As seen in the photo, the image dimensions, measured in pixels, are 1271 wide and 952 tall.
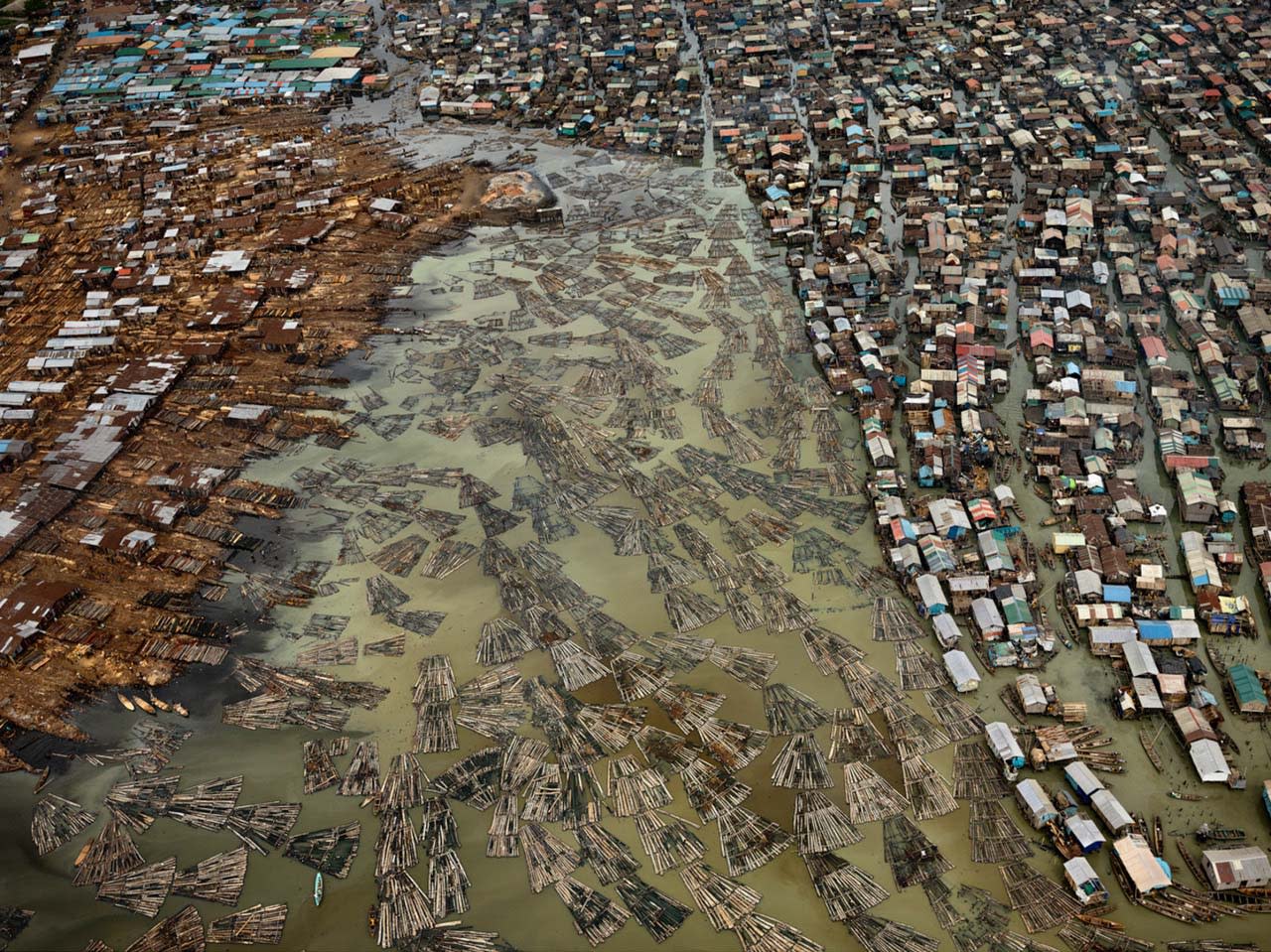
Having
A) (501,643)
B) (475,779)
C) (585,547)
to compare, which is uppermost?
(501,643)

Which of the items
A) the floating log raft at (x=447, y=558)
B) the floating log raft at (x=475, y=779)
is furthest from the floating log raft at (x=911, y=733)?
the floating log raft at (x=447, y=558)

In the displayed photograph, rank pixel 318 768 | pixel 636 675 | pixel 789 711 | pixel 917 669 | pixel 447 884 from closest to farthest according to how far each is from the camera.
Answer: pixel 447 884 < pixel 318 768 < pixel 789 711 < pixel 917 669 < pixel 636 675

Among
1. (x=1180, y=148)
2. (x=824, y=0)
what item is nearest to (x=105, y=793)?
(x=1180, y=148)

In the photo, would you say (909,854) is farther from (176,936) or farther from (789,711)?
(176,936)

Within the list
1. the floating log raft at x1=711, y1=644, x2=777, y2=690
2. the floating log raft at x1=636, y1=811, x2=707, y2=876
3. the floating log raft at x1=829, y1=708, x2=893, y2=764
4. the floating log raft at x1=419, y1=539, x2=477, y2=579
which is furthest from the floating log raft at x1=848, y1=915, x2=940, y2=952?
the floating log raft at x1=419, y1=539, x2=477, y2=579

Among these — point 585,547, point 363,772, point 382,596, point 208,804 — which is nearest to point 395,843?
point 363,772

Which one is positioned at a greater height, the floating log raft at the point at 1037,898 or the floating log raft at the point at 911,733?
the floating log raft at the point at 911,733

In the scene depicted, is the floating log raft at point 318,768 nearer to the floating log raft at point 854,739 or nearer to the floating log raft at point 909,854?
the floating log raft at point 854,739

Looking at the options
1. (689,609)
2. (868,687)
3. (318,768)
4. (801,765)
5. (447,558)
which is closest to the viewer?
(801,765)
